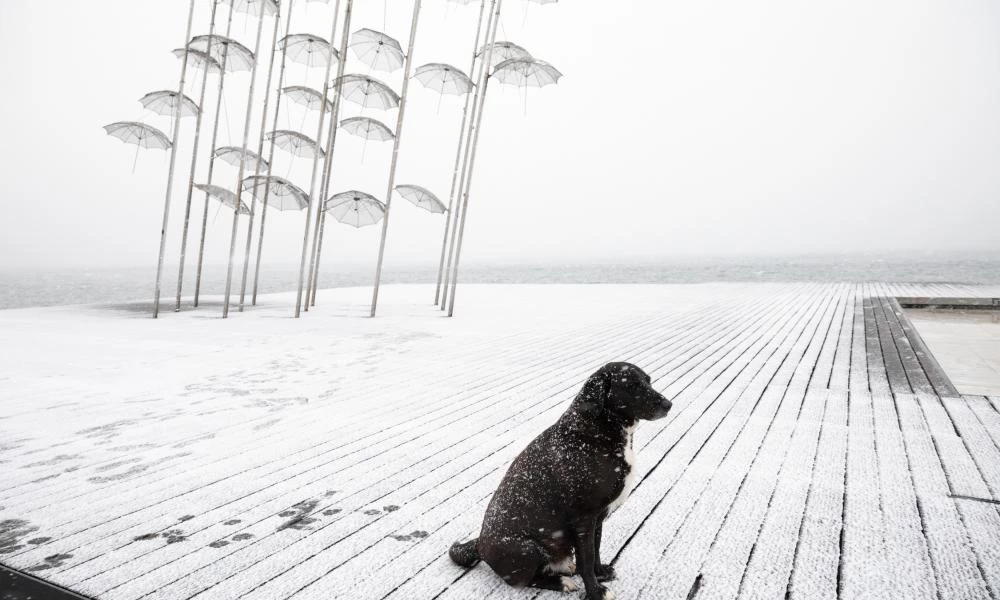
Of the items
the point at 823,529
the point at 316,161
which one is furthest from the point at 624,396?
the point at 316,161

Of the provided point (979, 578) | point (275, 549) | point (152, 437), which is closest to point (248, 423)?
point (152, 437)

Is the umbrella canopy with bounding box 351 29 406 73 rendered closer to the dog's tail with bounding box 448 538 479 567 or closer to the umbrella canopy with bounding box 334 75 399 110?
the umbrella canopy with bounding box 334 75 399 110

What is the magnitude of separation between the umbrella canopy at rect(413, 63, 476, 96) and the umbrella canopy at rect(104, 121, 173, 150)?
5.26 m

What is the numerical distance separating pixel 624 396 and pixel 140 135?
12265mm

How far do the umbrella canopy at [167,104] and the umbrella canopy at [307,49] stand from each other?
2.25 meters

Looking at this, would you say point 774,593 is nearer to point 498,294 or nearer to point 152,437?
point 152,437

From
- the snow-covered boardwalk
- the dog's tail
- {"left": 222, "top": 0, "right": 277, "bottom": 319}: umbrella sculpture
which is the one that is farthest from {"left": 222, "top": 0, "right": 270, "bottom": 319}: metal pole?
the dog's tail

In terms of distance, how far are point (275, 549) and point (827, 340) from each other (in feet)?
27.0

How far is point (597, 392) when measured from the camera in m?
1.95

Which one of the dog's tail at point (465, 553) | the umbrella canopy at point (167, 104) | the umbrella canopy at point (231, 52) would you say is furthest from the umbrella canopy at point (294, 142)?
the dog's tail at point (465, 553)

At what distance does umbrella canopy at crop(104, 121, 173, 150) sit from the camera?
418 inches

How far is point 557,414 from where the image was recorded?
14.7 feet

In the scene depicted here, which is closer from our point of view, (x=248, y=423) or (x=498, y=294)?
(x=248, y=423)

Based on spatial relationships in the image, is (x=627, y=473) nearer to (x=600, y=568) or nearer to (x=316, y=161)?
(x=600, y=568)
